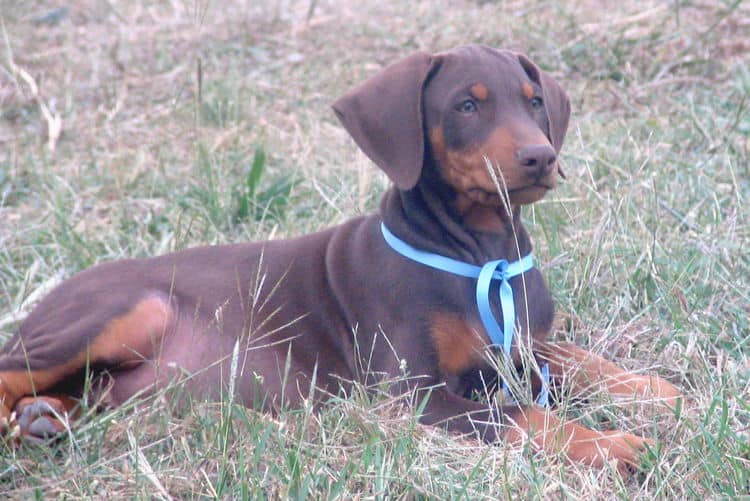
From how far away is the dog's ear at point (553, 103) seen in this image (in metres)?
3.56

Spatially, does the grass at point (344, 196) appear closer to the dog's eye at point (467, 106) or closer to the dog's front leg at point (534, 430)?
the dog's front leg at point (534, 430)

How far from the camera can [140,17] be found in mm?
8219

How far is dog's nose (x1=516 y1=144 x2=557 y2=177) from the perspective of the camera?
10.2 ft

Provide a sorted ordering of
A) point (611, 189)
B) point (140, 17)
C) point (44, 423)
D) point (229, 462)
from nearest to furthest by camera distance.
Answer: point (229, 462)
point (44, 423)
point (611, 189)
point (140, 17)

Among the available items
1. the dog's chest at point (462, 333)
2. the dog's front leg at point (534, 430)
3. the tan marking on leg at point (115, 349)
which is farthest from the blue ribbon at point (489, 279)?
the tan marking on leg at point (115, 349)

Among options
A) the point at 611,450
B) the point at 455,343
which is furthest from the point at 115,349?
the point at 611,450

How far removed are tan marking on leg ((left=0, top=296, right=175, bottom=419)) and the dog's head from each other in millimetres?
885

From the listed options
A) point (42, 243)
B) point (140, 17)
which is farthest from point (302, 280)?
point (140, 17)

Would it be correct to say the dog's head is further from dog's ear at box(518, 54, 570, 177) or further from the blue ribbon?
the blue ribbon

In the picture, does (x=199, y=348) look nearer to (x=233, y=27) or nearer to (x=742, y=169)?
(x=742, y=169)

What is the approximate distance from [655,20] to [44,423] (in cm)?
479

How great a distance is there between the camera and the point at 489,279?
3.33 meters

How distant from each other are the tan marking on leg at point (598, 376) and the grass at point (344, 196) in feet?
0.22

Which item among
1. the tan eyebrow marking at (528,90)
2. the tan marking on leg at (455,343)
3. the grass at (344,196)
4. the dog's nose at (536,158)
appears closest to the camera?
the grass at (344,196)
